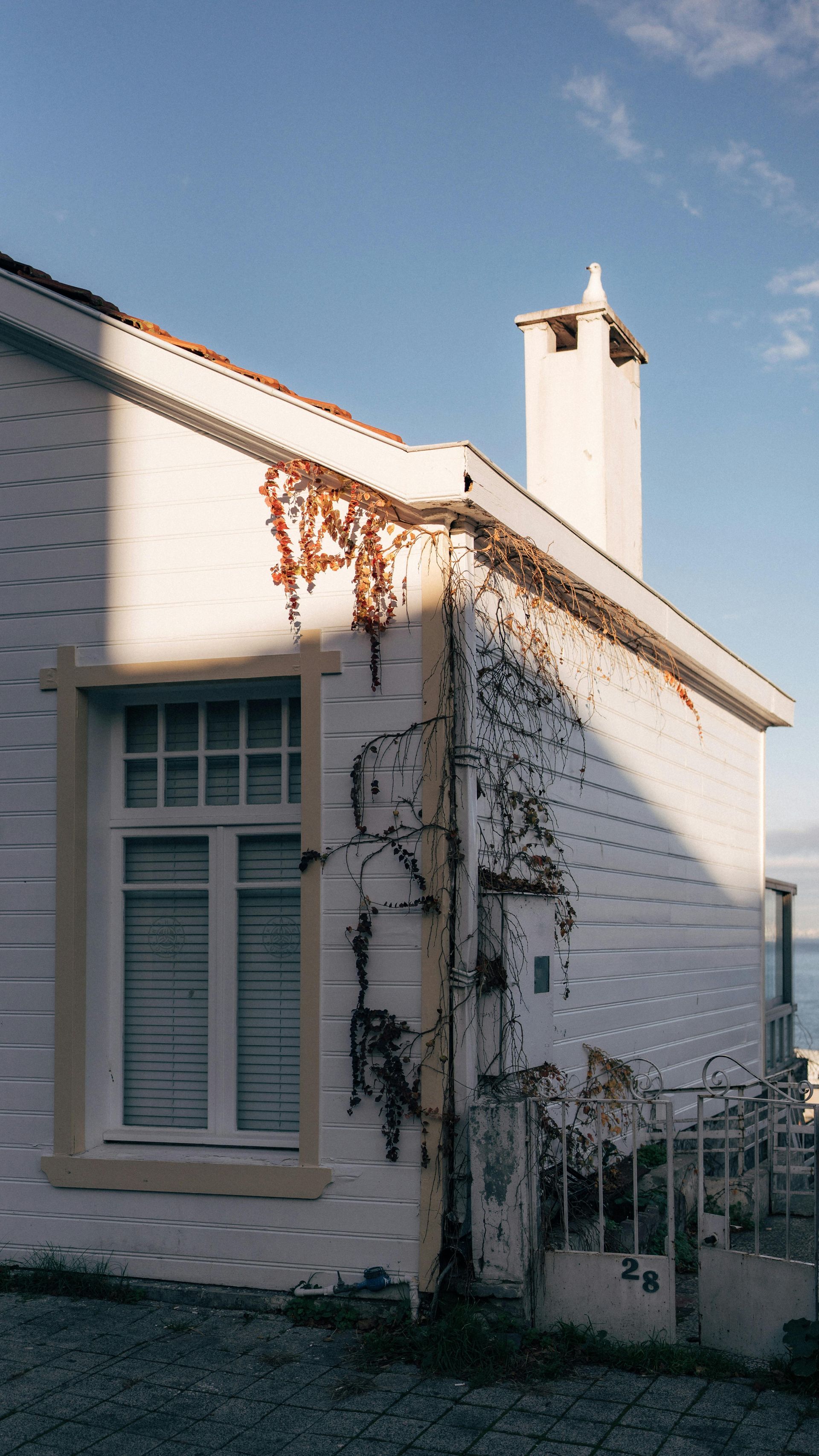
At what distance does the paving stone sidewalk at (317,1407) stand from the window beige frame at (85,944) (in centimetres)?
69

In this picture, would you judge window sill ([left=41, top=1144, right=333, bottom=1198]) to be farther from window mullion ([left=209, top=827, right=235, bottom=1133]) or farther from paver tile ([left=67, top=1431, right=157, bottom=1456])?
paver tile ([left=67, top=1431, right=157, bottom=1456])

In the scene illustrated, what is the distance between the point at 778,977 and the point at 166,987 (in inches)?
344

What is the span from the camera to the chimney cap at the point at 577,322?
10.1 meters

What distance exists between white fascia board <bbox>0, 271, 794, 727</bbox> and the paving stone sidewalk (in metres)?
3.61

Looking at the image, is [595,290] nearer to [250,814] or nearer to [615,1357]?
[250,814]

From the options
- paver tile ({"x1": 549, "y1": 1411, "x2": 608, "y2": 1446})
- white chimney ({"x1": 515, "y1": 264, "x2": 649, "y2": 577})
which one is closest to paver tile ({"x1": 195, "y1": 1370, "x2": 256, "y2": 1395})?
paver tile ({"x1": 549, "y1": 1411, "x2": 608, "y2": 1446})

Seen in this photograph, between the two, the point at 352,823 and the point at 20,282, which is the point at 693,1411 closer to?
the point at 352,823

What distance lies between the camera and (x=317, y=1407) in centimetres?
455

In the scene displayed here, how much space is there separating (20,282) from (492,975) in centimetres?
423

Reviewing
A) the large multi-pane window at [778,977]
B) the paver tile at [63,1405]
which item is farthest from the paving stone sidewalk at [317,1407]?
the large multi-pane window at [778,977]

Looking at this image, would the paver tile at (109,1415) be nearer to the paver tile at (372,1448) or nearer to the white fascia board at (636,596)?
the paver tile at (372,1448)

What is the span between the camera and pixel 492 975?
5621 millimetres

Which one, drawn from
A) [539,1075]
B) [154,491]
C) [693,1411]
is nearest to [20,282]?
[154,491]

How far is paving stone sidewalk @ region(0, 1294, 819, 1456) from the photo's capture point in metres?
4.23
